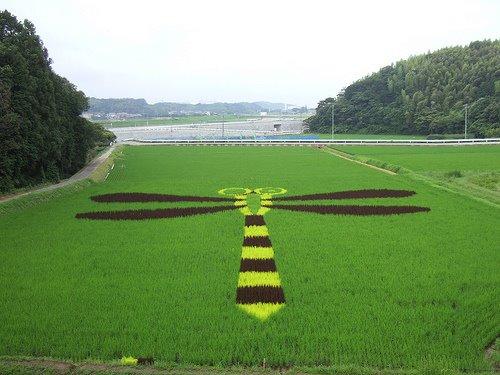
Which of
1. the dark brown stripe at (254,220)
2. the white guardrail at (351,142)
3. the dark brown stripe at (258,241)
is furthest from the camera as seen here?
the white guardrail at (351,142)

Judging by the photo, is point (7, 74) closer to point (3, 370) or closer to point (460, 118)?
point (3, 370)

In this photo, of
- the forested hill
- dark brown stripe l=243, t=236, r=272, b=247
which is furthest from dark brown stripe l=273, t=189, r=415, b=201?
the forested hill

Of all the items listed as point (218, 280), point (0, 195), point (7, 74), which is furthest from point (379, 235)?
point (7, 74)

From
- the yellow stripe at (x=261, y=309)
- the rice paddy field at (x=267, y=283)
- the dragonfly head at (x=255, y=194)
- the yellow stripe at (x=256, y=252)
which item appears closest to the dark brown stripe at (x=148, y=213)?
the rice paddy field at (x=267, y=283)

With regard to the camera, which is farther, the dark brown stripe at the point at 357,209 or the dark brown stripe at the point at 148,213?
the dark brown stripe at the point at 357,209

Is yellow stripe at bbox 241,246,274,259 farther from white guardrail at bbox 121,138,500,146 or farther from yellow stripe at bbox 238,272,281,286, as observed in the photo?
white guardrail at bbox 121,138,500,146

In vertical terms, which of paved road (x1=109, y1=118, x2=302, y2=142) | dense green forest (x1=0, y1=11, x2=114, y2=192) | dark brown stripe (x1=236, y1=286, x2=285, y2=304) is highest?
dense green forest (x1=0, y1=11, x2=114, y2=192)

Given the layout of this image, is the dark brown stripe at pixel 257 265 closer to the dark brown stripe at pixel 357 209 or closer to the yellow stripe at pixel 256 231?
the yellow stripe at pixel 256 231

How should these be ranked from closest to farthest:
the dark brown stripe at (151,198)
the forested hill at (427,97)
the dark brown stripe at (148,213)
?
the dark brown stripe at (148,213), the dark brown stripe at (151,198), the forested hill at (427,97)

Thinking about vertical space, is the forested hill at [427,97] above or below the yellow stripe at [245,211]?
above
